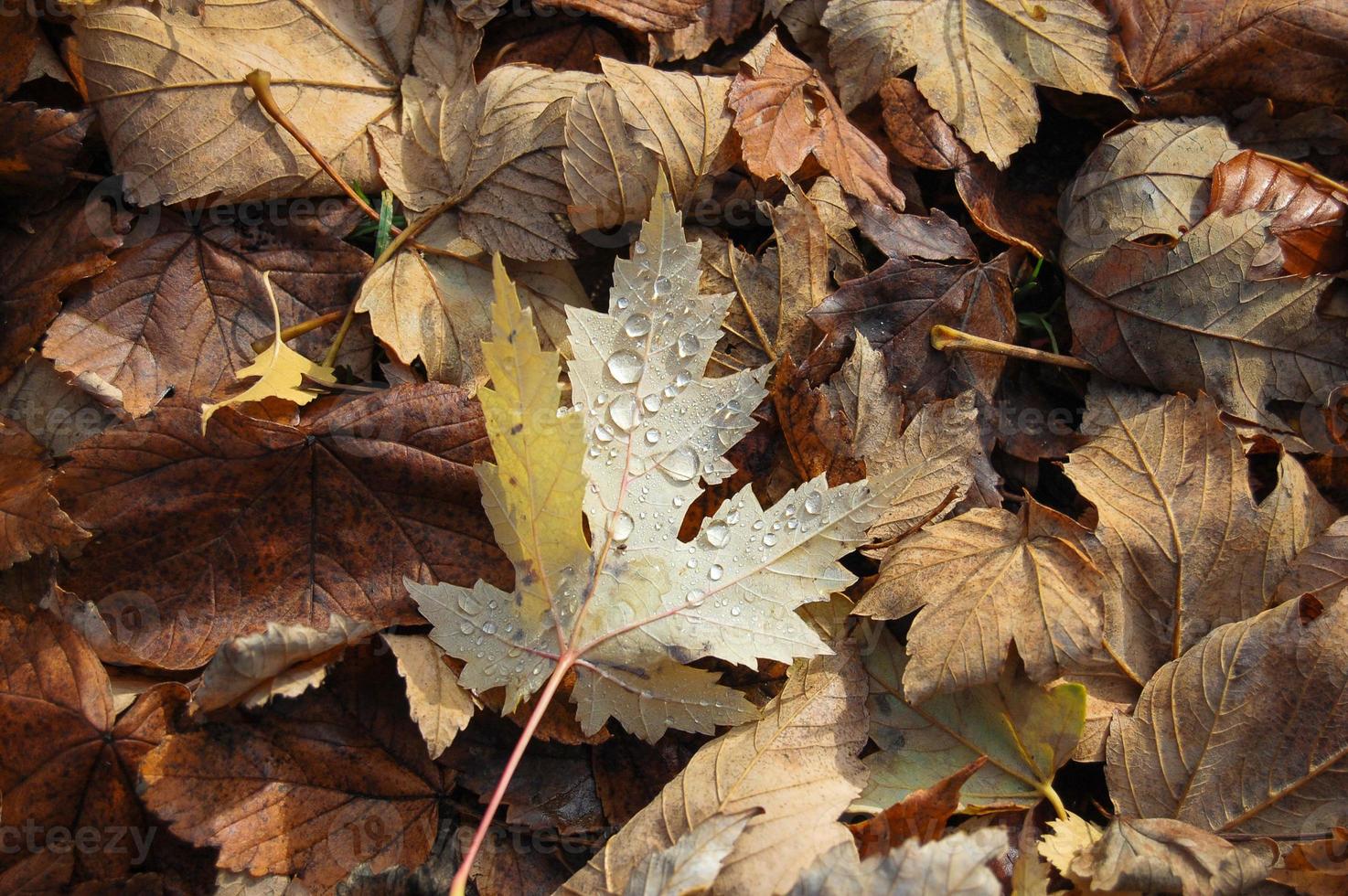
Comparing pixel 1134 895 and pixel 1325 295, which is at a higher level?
pixel 1325 295

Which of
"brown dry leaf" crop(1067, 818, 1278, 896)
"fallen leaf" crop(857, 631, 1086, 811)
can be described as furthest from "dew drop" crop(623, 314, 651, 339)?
"brown dry leaf" crop(1067, 818, 1278, 896)

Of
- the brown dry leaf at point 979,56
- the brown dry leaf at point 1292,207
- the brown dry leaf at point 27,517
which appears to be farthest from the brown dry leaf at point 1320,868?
the brown dry leaf at point 27,517

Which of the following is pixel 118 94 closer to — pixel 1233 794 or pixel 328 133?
pixel 328 133

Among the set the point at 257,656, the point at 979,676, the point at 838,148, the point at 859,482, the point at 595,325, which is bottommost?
the point at 979,676

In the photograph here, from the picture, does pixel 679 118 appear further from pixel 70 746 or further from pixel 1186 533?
pixel 70 746

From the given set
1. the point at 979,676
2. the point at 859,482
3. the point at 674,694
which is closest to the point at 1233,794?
the point at 979,676

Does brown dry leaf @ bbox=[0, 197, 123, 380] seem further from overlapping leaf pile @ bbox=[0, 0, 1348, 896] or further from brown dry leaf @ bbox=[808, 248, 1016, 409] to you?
brown dry leaf @ bbox=[808, 248, 1016, 409]

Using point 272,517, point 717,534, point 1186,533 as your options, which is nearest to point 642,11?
point 717,534

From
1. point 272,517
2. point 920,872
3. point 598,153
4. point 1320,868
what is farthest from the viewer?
point 598,153
